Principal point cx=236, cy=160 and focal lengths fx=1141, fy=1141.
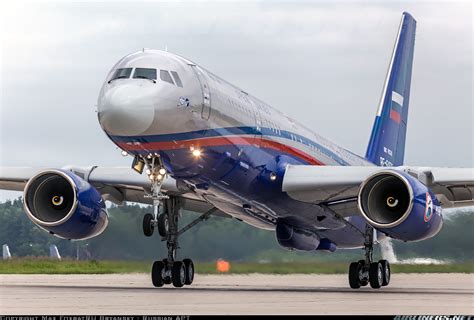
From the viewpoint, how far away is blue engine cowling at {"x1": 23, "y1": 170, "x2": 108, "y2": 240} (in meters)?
28.4

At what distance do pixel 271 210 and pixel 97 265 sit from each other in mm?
8296

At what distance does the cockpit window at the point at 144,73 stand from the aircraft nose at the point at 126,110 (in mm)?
391

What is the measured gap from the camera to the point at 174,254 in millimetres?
29641

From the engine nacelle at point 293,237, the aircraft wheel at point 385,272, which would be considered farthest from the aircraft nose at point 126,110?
the aircraft wheel at point 385,272

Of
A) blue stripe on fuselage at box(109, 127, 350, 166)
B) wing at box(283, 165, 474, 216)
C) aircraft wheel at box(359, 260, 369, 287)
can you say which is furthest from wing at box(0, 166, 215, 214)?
aircraft wheel at box(359, 260, 369, 287)

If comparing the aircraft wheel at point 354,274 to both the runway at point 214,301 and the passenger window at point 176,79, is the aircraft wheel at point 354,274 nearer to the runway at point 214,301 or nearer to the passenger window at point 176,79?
the runway at point 214,301

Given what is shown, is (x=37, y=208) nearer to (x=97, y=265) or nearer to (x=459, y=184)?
(x=97, y=265)

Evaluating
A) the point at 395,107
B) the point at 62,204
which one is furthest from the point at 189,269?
the point at 395,107

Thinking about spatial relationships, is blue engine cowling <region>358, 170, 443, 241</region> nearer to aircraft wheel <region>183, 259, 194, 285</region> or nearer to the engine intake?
the engine intake

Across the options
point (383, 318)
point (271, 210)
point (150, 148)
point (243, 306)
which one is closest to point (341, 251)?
point (271, 210)

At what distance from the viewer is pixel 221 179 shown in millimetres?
26531

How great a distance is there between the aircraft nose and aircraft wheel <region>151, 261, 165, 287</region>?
6.62 m

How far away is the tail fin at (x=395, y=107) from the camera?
38281 mm

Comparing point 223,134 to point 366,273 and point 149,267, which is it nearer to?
point 149,267
